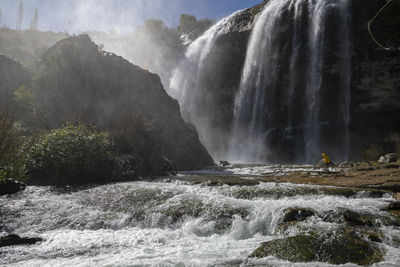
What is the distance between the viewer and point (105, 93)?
806 inches

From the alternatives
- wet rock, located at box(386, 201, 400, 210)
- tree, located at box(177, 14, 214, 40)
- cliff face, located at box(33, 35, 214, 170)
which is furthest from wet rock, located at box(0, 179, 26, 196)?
tree, located at box(177, 14, 214, 40)

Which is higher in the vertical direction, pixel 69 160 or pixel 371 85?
pixel 371 85

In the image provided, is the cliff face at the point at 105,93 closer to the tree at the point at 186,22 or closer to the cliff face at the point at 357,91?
the cliff face at the point at 357,91

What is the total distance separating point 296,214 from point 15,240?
530 cm

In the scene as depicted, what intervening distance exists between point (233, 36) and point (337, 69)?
11.9m

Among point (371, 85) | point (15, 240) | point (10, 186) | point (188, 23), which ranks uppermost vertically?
point (188, 23)

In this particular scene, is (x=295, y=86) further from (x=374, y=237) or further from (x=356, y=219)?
(x=374, y=237)

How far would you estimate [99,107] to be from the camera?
19.5m

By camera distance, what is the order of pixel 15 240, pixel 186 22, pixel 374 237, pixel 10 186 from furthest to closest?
pixel 186 22, pixel 10 186, pixel 15 240, pixel 374 237

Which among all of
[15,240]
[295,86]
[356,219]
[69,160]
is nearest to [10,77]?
[69,160]

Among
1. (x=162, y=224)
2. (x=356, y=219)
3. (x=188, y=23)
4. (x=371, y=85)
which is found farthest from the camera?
(x=188, y=23)

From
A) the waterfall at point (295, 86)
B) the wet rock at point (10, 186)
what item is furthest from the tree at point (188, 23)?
the wet rock at point (10, 186)

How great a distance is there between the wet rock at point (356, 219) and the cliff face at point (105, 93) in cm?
1423

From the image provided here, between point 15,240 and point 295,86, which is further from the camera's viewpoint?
point 295,86
